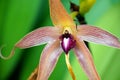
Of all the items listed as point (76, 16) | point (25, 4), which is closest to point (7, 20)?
point (25, 4)

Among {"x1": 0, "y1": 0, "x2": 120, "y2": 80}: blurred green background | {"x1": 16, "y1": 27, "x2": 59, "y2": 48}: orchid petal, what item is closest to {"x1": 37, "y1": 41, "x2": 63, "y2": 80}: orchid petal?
{"x1": 16, "y1": 27, "x2": 59, "y2": 48}: orchid petal

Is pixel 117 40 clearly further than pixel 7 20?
No

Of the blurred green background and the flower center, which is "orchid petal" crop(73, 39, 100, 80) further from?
the blurred green background

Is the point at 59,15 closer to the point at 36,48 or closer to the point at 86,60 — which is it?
the point at 86,60

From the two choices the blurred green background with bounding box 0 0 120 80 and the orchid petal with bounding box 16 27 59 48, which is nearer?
the orchid petal with bounding box 16 27 59 48

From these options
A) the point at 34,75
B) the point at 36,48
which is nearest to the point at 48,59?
the point at 34,75

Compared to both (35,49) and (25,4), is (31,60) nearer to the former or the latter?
(35,49)

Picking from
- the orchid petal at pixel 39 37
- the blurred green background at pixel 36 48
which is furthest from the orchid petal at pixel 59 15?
the blurred green background at pixel 36 48
